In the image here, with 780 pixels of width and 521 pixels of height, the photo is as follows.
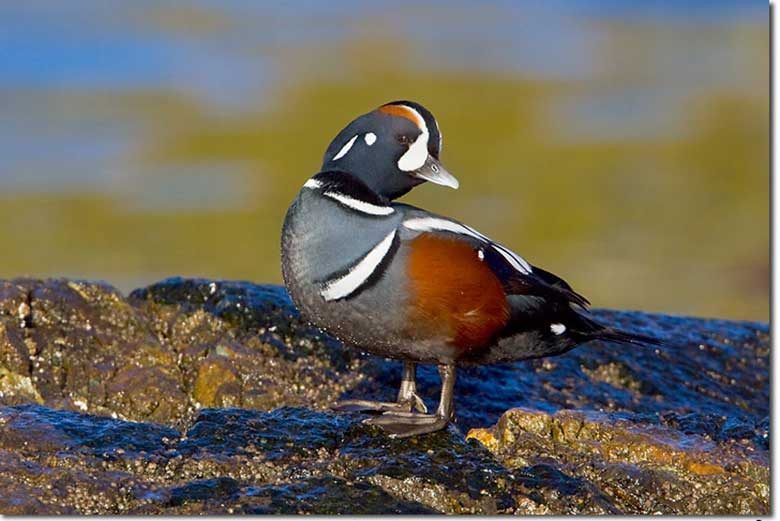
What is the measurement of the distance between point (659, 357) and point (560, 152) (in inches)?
431

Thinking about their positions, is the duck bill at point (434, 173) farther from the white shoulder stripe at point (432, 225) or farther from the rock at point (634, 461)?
the rock at point (634, 461)

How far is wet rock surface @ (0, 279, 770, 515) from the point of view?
496cm

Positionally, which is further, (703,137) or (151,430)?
(703,137)

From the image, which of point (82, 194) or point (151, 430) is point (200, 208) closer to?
point (82, 194)

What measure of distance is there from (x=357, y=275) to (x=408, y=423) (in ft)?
2.15

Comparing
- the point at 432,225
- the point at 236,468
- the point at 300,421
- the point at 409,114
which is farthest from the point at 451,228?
the point at 236,468

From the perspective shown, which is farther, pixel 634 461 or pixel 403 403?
pixel 403 403

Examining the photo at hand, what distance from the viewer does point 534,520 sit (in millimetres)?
4902

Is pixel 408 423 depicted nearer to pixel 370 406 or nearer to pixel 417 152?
pixel 370 406

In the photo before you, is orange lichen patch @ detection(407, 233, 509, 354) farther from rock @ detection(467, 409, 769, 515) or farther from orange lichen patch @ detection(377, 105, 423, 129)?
orange lichen patch @ detection(377, 105, 423, 129)

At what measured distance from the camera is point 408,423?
218 inches

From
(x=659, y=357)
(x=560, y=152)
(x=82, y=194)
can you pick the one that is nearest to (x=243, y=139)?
(x=82, y=194)

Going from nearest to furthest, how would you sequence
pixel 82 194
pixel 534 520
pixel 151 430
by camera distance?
1. pixel 534 520
2. pixel 151 430
3. pixel 82 194

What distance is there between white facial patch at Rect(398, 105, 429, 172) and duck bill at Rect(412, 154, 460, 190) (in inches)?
0.7
